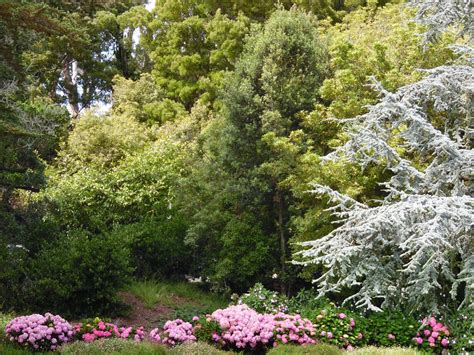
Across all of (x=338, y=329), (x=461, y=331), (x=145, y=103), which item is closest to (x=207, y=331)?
(x=338, y=329)

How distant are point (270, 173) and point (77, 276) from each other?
412 centimetres

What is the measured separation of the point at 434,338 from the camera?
24.3 ft

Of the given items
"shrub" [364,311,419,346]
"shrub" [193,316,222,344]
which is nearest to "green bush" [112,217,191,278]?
"shrub" [193,316,222,344]

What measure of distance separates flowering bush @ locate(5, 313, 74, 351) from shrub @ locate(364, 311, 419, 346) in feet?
14.0

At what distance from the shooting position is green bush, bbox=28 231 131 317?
902cm

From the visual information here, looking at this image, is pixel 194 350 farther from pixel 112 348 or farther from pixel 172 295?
pixel 172 295

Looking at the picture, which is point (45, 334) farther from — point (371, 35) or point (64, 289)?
point (371, 35)

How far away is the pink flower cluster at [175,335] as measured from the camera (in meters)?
7.41

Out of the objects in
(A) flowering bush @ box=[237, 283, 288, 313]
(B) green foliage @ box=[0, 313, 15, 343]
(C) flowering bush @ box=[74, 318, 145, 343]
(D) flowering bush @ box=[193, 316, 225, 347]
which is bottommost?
(A) flowering bush @ box=[237, 283, 288, 313]

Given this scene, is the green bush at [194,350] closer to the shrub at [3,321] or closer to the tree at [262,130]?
the shrub at [3,321]

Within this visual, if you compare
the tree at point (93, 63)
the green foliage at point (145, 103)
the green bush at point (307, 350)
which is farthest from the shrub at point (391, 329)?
the tree at point (93, 63)

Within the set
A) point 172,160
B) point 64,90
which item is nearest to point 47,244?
point 172,160

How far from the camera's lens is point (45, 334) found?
695 cm

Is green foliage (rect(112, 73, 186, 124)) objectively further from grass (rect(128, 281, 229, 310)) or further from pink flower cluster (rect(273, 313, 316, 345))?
pink flower cluster (rect(273, 313, 316, 345))
